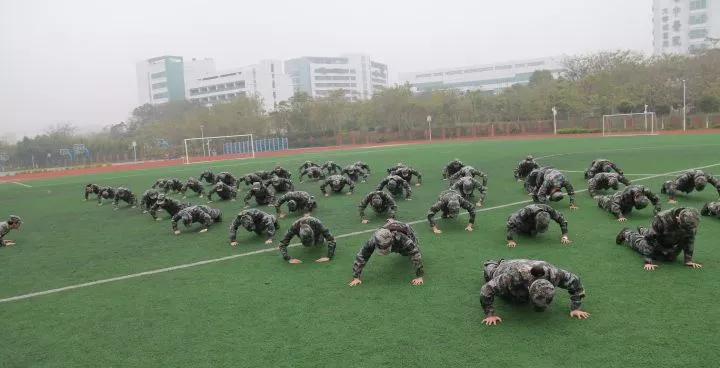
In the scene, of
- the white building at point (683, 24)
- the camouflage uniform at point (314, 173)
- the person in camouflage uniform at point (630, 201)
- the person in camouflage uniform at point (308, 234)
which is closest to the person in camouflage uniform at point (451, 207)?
the person in camouflage uniform at point (308, 234)

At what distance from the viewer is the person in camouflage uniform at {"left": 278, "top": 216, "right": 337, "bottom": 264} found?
984 centimetres

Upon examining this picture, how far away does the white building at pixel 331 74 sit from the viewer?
165 meters

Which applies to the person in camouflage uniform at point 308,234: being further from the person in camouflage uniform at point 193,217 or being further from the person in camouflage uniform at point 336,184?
the person in camouflage uniform at point 336,184

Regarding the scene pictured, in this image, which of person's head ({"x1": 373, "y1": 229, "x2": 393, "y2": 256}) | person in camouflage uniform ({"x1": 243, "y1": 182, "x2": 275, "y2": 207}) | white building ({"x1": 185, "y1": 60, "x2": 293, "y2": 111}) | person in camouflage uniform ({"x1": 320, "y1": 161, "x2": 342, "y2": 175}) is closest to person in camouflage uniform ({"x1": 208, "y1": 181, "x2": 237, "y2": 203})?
person in camouflage uniform ({"x1": 243, "y1": 182, "x2": 275, "y2": 207})

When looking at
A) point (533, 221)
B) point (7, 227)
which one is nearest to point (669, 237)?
point (533, 221)

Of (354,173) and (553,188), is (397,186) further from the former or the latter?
(354,173)

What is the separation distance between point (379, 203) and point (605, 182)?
6.46m

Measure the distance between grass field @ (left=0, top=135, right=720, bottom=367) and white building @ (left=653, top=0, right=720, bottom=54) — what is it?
470ft

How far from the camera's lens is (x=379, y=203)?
12930 millimetres

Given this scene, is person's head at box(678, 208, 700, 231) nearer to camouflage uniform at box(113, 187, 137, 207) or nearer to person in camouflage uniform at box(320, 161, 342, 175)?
person in camouflage uniform at box(320, 161, 342, 175)

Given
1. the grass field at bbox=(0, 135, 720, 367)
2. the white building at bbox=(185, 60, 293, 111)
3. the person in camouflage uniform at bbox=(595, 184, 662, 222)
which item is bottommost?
the grass field at bbox=(0, 135, 720, 367)

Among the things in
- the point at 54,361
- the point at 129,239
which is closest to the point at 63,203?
the point at 129,239

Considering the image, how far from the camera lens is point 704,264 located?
27.3 ft

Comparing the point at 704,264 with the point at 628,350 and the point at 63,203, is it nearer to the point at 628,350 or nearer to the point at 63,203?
the point at 628,350
